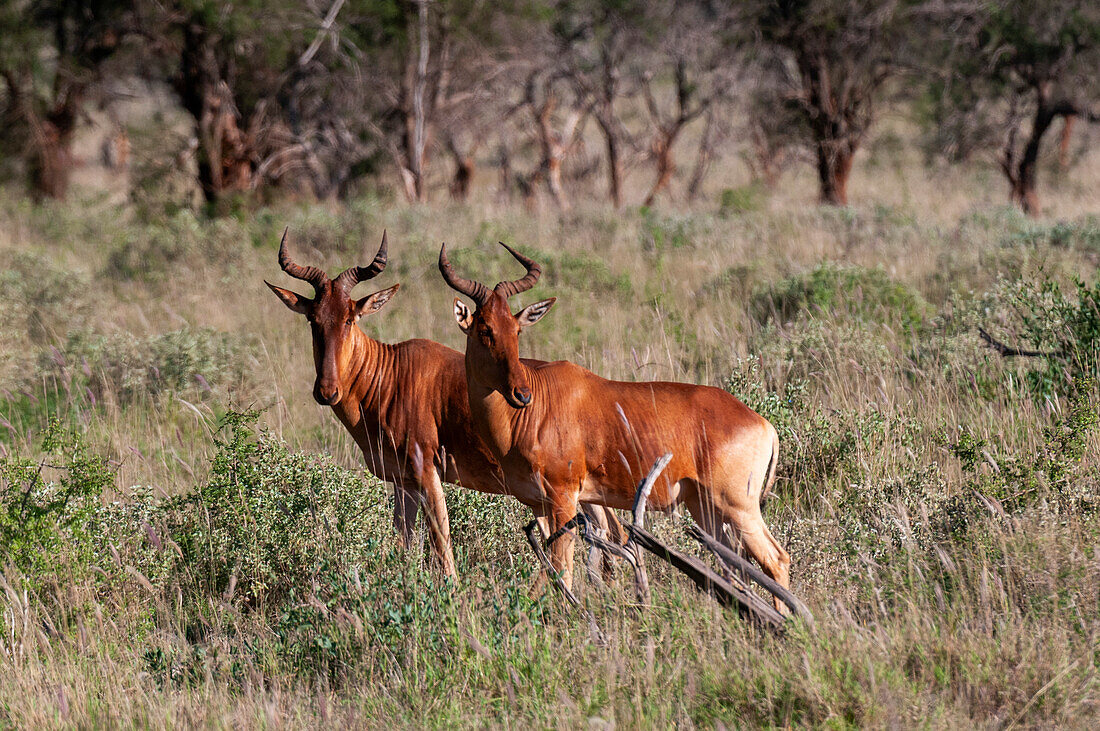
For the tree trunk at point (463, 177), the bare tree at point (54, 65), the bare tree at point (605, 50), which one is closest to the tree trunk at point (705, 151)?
the bare tree at point (605, 50)

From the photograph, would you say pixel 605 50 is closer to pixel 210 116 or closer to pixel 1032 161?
pixel 210 116

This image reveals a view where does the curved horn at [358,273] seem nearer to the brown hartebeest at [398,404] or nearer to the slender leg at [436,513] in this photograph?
the brown hartebeest at [398,404]

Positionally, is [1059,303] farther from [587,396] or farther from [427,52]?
[427,52]

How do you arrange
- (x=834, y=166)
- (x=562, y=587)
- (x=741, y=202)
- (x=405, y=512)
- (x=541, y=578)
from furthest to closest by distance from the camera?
(x=741, y=202)
(x=834, y=166)
(x=405, y=512)
(x=541, y=578)
(x=562, y=587)

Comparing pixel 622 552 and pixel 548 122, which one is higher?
pixel 548 122

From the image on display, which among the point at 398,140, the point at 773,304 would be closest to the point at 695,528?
the point at 773,304

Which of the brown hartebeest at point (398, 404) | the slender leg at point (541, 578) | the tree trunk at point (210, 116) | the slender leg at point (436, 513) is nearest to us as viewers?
the slender leg at point (541, 578)

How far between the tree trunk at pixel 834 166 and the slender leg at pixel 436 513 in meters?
15.9

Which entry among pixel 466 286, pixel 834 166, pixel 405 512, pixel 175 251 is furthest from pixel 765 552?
pixel 834 166

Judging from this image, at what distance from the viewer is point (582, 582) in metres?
4.55

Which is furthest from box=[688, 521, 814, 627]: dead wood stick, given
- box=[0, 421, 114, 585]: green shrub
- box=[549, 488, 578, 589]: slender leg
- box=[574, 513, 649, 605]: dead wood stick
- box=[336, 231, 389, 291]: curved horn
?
box=[0, 421, 114, 585]: green shrub

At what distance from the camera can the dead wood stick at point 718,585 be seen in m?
3.72

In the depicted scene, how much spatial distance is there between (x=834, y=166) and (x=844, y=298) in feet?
36.0

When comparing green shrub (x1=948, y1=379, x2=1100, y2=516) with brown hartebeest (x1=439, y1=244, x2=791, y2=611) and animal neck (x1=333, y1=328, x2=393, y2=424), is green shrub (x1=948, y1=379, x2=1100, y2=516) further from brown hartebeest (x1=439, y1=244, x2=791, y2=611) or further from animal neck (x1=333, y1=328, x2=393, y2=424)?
animal neck (x1=333, y1=328, x2=393, y2=424)
